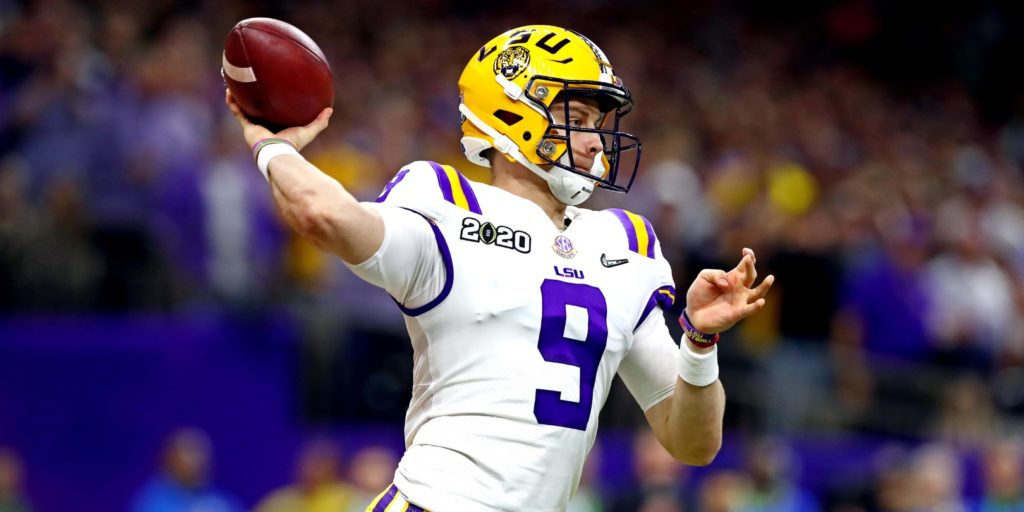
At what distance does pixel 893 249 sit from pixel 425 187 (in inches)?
363

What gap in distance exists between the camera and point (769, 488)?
9.34m

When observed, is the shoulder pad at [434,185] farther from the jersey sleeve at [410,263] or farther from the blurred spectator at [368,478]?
the blurred spectator at [368,478]

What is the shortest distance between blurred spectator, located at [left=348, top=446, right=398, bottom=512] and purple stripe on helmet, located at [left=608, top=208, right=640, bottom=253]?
470cm

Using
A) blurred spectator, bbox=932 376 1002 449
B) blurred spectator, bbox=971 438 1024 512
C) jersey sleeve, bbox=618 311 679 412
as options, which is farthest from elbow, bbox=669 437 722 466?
blurred spectator, bbox=932 376 1002 449

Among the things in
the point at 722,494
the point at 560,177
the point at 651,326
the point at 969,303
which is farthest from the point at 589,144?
the point at 969,303

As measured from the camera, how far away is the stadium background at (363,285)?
29.4ft

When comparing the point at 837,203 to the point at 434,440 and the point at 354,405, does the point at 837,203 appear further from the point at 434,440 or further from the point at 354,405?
the point at 434,440

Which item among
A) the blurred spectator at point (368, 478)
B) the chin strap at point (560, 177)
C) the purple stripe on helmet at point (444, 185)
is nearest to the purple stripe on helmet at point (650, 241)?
the chin strap at point (560, 177)

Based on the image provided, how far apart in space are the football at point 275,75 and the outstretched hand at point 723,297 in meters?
A: 1.13

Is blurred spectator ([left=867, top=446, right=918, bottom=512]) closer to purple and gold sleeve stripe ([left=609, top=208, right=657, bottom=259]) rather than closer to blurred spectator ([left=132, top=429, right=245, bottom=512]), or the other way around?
blurred spectator ([left=132, top=429, right=245, bottom=512])

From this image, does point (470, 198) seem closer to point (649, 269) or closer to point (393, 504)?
point (649, 269)

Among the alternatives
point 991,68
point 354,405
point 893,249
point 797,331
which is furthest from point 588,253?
point 991,68

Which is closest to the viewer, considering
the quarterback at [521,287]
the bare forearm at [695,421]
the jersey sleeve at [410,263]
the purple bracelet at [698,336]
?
the jersey sleeve at [410,263]

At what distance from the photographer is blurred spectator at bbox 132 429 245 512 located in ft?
28.5
